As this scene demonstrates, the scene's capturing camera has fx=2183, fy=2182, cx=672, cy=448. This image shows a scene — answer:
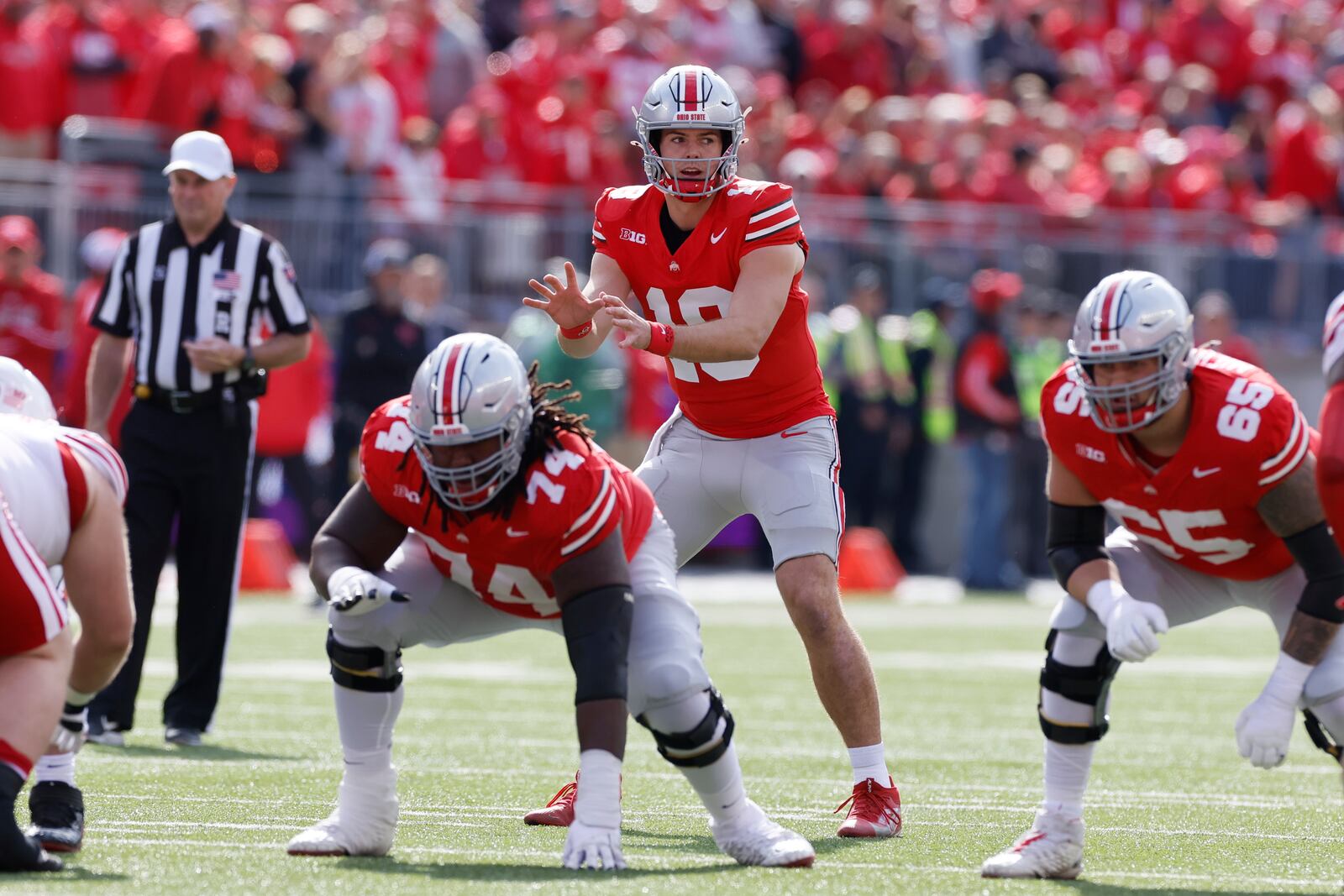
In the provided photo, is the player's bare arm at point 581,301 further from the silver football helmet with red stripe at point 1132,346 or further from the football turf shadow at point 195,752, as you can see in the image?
the football turf shadow at point 195,752

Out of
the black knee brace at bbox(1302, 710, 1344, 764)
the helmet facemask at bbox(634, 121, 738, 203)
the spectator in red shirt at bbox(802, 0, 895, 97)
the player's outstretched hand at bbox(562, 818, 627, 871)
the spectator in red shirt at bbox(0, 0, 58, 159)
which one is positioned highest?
the spectator in red shirt at bbox(802, 0, 895, 97)

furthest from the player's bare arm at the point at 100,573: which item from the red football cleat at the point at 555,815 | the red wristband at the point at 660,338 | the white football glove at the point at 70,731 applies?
the red wristband at the point at 660,338

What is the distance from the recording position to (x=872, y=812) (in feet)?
18.7

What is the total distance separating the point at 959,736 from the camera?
7902mm

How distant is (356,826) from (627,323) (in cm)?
136

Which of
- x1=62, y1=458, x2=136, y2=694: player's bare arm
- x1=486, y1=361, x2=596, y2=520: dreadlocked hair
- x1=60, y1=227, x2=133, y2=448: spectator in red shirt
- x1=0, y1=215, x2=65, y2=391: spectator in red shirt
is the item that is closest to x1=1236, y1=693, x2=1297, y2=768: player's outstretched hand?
x1=486, y1=361, x2=596, y2=520: dreadlocked hair

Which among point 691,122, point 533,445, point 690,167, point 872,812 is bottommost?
point 872,812

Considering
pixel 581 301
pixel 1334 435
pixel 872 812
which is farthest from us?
pixel 872 812

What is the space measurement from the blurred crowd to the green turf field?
4068 mm

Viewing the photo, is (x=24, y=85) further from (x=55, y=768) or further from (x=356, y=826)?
(x=356, y=826)

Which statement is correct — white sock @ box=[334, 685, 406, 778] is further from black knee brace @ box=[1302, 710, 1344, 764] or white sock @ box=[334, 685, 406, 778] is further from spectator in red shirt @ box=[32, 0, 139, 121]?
spectator in red shirt @ box=[32, 0, 139, 121]

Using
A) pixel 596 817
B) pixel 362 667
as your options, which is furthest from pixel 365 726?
pixel 596 817

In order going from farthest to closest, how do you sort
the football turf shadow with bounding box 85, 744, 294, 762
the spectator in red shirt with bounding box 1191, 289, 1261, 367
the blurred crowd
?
1. the spectator in red shirt with bounding box 1191, 289, 1261, 367
2. the blurred crowd
3. the football turf shadow with bounding box 85, 744, 294, 762

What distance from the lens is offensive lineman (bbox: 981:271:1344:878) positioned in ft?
16.1
